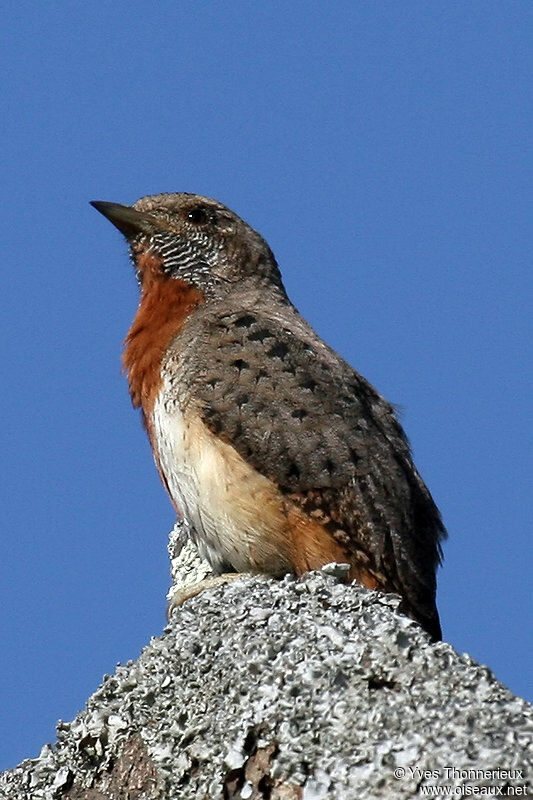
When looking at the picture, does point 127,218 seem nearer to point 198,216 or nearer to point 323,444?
point 198,216

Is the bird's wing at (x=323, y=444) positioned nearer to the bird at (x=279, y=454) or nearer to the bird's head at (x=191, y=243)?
the bird at (x=279, y=454)

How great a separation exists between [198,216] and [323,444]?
8.99 ft

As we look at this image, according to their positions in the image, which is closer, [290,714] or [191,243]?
[290,714]

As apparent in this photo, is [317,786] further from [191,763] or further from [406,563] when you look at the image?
[406,563]

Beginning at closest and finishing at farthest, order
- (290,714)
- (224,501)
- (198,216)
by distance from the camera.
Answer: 1. (290,714)
2. (224,501)
3. (198,216)

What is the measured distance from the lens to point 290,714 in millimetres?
4898

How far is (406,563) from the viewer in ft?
25.9

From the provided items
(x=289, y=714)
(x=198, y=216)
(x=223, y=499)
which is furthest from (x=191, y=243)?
(x=289, y=714)

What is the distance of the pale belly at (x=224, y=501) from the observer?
7.69 metres

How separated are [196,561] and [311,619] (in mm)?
3499

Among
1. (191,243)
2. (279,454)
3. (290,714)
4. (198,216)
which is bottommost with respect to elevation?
(290,714)

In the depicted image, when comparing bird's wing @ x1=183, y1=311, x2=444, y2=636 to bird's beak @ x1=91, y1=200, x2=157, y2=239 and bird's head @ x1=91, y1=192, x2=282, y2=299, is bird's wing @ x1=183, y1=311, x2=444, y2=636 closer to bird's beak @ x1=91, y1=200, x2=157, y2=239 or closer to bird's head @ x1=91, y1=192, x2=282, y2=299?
bird's head @ x1=91, y1=192, x2=282, y2=299

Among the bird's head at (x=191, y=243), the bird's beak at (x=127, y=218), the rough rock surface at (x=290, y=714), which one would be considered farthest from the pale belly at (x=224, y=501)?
the bird's beak at (x=127, y=218)

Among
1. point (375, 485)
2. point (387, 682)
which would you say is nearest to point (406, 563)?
point (375, 485)
